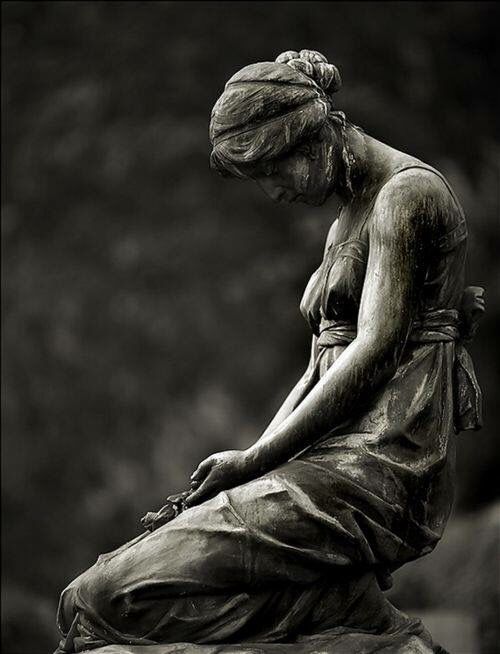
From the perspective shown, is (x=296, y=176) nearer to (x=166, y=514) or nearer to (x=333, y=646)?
(x=166, y=514)

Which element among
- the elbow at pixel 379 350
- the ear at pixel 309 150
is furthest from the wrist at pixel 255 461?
the ear at pixel 309 150

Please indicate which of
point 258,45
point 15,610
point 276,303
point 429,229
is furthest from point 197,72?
point 429,229

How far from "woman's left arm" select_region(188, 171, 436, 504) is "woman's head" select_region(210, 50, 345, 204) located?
0.19 metres

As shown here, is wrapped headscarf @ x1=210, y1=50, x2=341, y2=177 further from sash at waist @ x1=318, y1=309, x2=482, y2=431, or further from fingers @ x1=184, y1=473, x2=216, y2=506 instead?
fingers @ x1=184, y1=473, x2=216, y2=506

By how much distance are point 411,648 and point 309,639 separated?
23 cm

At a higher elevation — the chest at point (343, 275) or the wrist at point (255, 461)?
the chest at point (343, 275)

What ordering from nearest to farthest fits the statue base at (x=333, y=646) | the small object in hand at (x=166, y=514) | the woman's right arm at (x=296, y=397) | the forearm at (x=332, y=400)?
1. the statue base at (x=333, y=646)
2. the forearm at (x=332, y=400)
3. the small object in hand at (x=166, y=514)
4. the woman's right arm at (x=296, y=397)

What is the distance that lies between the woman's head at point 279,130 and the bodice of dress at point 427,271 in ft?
0.46

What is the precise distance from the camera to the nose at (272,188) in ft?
11.0

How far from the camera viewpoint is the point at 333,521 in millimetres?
3117

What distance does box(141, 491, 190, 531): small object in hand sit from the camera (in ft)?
10.8

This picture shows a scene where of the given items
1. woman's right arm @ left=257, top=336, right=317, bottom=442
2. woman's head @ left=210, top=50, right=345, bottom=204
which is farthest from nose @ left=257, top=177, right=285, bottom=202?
woman's right arm @ left=257, top=336, right=317, bottom=442

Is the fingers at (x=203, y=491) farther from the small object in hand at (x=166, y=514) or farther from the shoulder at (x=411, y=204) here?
the shoulder at (x=411, y=204)

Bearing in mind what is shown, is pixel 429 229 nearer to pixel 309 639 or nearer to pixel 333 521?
pixel 333 521
